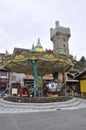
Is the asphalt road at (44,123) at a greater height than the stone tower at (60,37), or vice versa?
the stone tower at (60,37)

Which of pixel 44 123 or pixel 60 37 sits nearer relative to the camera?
pixel 44 123

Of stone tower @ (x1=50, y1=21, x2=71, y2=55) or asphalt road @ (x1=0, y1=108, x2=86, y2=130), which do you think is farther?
stone tower @ (x1=50, y1=21, x2=71, y2=55)

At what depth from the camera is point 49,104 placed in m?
12.6

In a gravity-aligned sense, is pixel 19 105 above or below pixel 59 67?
below

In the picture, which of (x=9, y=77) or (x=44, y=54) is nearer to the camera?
(x=44, y=54)

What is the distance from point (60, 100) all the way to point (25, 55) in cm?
473

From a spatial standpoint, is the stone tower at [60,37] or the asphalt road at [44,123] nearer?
the asphalt road at [44,123]

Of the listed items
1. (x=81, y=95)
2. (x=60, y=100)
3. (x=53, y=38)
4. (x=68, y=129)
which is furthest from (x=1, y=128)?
(x=53, y=38)

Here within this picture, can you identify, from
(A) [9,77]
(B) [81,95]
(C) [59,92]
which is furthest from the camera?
(A) [9,77]

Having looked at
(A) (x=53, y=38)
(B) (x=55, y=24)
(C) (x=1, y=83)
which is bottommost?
(C) (x=1, y=83)

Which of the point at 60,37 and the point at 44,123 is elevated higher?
the point at 60,37

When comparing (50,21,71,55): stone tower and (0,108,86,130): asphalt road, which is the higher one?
(50,21,71,55): stone tower

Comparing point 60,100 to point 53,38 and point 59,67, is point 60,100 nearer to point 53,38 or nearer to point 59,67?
point 59,67

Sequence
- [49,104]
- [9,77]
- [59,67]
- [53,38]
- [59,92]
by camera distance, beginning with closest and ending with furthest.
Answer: [49,104]
[59,92]
[59,67]
[9,77]
[53,38]
